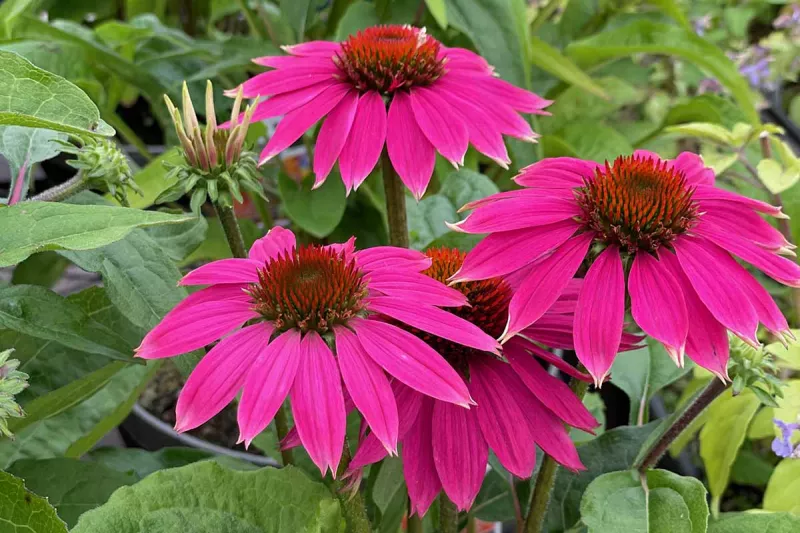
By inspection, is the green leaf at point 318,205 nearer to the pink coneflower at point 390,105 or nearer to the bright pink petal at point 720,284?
the pink coneflower at point 390,105

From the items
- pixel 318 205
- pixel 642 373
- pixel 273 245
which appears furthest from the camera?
pixel 318 205

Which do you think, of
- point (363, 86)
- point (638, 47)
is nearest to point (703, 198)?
point (363, 86)

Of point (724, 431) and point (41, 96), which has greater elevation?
point (41, 96)

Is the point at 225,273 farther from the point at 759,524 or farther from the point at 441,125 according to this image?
the point at 759,524

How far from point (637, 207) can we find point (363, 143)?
154 mm

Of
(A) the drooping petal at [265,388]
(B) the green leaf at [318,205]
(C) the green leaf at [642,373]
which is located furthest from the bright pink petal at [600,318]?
(B) the green leaf at [318,205]

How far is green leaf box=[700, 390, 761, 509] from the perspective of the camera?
1.67ft

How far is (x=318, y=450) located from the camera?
27 centimetres

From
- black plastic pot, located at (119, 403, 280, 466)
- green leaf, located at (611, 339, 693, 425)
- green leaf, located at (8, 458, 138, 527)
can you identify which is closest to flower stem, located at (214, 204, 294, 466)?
green leaf, located at (8, 458, 138, 527)

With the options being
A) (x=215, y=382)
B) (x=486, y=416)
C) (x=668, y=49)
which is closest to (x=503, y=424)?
(x=486, y=416)

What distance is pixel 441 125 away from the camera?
1.36 feet

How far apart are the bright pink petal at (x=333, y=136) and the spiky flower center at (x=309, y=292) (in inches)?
3.2

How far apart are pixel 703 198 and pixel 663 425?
0.13 meters

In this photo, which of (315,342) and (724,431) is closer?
(315,342)
